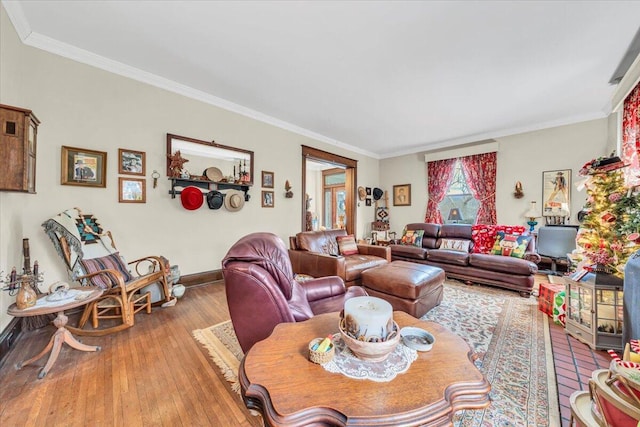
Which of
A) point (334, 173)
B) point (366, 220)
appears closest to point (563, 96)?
point (366, 220)

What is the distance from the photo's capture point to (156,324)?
2410 millimetres

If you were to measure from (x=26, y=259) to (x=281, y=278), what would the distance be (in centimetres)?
251

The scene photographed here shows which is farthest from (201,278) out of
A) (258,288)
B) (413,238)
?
(413,238)

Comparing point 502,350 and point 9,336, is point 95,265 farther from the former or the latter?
point 502,350

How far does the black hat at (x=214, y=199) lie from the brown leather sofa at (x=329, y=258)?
1.26m

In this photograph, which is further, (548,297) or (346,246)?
(346,246)

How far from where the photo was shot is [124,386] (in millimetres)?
1552

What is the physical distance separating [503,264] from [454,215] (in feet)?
7.63

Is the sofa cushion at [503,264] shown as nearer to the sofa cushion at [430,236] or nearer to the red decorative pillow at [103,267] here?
the sofa cushion at [430,236]

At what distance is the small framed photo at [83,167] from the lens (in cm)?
252

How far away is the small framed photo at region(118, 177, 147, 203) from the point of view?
2.86 metres

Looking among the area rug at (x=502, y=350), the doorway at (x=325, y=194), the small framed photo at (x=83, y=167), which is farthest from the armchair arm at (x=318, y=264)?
the doorway at (x=325, y=194)

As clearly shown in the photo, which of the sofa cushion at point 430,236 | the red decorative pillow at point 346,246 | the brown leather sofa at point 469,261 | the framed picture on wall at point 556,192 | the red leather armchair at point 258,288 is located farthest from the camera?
the sofa cushion at point 430,236

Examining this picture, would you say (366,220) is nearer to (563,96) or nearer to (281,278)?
(563,96)
